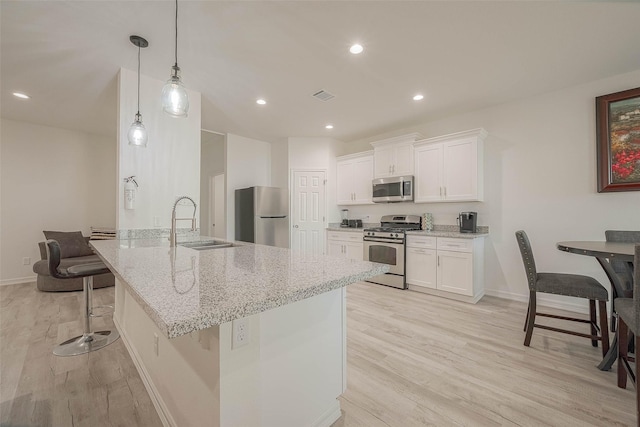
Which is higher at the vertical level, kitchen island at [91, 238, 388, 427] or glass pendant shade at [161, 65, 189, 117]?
glass pendant shade at [161, 65, 189, 117]

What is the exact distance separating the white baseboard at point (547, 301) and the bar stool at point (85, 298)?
4603 mm

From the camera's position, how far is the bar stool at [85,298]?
86.0 inches

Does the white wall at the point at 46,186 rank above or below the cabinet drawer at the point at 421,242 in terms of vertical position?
above

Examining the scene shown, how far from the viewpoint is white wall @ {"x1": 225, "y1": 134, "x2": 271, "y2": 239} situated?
5141 mm

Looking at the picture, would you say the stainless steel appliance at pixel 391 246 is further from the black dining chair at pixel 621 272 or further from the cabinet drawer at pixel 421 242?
the black dining chair at pixel 621 272

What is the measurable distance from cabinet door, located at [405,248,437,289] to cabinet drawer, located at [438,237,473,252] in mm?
163

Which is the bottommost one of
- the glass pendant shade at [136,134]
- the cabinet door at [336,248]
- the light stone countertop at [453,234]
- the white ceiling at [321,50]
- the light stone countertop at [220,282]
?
the cabinet door at [336,248]

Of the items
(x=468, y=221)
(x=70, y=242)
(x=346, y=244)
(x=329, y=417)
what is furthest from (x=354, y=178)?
(x=70, y=242)

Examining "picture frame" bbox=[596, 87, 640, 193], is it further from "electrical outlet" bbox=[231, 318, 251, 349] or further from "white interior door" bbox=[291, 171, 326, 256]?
"electrical outlet" bbox=[231, 318, 251, 349]

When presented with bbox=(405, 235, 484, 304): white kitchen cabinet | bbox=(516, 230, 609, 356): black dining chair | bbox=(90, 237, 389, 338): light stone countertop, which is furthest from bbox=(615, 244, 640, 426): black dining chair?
bbox=(405, 235, 484, 304): white kitchen cabinet

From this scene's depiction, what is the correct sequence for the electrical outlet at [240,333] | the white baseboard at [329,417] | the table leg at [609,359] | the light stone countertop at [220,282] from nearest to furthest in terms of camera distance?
the light stone countertop at [220,282]
the electrical outlet at [240,333]
the white baseboard at [329,417]
the table leg at [609,359]

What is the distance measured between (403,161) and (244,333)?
157 inches

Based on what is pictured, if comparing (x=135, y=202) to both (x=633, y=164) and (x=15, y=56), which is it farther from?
(x=633, y=164)

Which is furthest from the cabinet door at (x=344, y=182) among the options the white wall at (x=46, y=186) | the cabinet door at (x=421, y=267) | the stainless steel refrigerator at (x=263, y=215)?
the white wall at (x=46, y=186)
